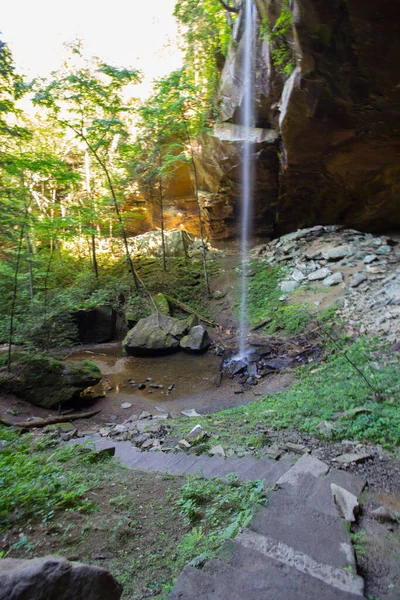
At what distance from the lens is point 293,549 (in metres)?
1.91

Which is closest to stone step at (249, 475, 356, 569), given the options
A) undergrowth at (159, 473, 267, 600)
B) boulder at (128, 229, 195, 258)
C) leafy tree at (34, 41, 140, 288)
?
undergrowth at (159, 473, 267, 600)

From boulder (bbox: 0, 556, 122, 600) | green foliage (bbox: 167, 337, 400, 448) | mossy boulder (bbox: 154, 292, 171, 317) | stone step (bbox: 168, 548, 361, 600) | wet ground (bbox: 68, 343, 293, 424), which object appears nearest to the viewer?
boulder (bbox: 0, 556, 122, 600)

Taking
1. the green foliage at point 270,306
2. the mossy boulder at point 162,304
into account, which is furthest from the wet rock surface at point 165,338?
the green foliage at point 270,306

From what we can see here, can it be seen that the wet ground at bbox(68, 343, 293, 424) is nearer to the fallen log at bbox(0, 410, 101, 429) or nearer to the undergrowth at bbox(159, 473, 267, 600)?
the fallen log at bbox(0, 410, 101, 429)

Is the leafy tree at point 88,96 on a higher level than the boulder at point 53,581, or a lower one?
higher

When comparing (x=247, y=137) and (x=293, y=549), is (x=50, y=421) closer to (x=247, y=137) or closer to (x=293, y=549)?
(x=293, y=549)

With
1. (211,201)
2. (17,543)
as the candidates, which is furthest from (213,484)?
(211,201)

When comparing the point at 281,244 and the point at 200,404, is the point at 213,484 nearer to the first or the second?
the point at 200,404

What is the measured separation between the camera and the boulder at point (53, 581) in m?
1.14

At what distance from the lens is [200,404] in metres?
7.12

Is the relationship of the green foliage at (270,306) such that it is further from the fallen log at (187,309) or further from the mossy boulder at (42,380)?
the mossy boulder at (42,380)

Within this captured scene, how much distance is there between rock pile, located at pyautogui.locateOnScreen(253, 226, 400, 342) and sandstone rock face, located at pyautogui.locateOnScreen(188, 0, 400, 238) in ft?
4.55

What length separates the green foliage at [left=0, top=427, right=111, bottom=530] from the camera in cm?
239

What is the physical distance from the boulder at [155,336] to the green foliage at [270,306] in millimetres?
2541
